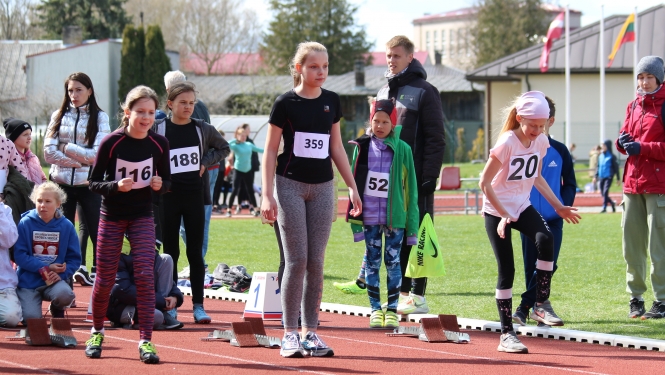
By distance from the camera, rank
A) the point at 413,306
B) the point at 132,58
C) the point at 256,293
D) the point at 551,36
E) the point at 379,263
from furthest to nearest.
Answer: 1. the point at 132,58
2. the point at 551,36
3. the point at 413,306
4. the point at 256,293
5. the point at 379,263

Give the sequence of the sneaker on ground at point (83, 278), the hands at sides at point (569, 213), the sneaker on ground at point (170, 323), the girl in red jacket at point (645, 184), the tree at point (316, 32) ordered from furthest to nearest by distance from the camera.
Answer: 1. the tree at point (316, 32)
2. the sneaker on ground at point (83, 278)
3. the girl in red jacket at point (645, 184)
4. the sneaker on ground at point (170, 323)
5. the hands at sides at point (569, 213)

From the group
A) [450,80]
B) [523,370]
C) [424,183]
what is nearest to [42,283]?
[424,183]

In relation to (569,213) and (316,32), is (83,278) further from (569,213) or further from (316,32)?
(316,32)

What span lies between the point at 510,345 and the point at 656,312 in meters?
2.30

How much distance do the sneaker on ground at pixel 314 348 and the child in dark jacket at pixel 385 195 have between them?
1.65 meters

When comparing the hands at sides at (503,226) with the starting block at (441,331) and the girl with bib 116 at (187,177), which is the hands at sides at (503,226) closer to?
the starting block at (441,331)

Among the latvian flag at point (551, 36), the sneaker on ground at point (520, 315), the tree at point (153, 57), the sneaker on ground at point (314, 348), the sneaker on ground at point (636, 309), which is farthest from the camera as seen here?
the tree at point (153, 57)

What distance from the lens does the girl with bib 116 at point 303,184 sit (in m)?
6.66

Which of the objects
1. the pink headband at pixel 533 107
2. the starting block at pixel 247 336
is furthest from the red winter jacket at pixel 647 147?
the starting block at pixel 247 336

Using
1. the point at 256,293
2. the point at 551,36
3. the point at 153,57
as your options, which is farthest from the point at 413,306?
the point at 153,57

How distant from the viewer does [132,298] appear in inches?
323

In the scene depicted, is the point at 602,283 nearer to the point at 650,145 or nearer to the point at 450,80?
the point at 650,145

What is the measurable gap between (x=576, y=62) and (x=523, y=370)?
42.8 m

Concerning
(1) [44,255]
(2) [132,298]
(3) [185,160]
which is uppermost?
(3) [185,160]
